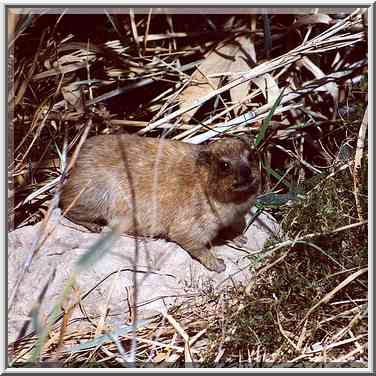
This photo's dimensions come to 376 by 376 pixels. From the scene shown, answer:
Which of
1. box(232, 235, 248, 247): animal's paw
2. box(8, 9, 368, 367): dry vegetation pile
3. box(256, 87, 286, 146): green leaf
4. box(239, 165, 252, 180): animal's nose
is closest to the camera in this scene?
box(8, 9, 368, 367): dry vegetation pile

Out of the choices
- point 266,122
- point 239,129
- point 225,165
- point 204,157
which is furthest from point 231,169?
point 239,129

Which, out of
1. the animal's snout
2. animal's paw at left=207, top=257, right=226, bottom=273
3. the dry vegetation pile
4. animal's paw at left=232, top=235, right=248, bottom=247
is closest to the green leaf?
the dry vegetation pile

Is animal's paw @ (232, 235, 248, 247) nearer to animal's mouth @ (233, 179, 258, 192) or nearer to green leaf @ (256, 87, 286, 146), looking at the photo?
animal's mouth @ (233, 179, 258, 192)

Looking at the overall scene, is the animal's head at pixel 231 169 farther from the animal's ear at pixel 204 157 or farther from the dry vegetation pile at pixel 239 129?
the dry vegetation pile at pixel 239 129

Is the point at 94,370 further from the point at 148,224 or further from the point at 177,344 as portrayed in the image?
the point at 148,224

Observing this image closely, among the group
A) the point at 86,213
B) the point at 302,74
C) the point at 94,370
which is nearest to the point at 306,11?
the point at 302,74

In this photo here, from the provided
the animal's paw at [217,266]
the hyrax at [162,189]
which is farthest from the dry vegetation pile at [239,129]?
the animal's paw at [217,266]
